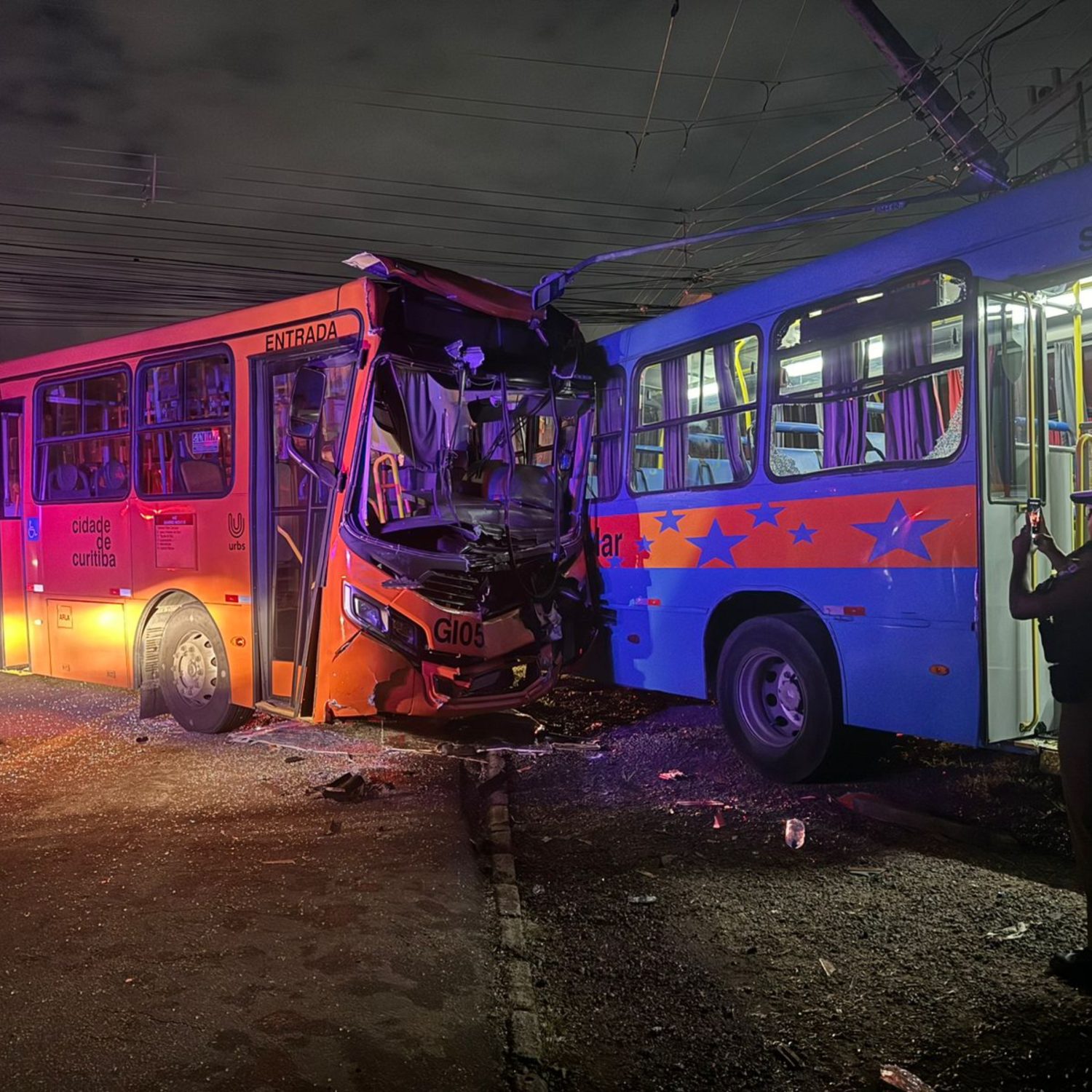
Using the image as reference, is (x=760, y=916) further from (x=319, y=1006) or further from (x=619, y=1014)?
(x=319, y=1006)

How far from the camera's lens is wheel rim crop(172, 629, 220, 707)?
27.1 ft

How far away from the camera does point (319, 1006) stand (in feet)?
11.7

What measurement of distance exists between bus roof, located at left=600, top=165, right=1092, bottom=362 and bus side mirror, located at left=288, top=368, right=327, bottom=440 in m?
2.98

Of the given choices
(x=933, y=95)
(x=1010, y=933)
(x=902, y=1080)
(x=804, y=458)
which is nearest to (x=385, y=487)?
(x=804, y=458)

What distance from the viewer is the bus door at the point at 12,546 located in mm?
9977

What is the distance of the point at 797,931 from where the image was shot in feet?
14.3

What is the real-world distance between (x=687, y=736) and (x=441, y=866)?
11.4 ft

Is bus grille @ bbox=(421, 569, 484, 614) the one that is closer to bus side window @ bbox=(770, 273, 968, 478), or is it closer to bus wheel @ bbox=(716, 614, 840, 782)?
bus wheel @ bbox=(716, 614, 840, 782)

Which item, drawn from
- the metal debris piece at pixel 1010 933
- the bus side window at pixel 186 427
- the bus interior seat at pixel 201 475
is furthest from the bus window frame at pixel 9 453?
the metal debris piece at pixel 1010 933

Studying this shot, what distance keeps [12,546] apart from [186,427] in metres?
3.26

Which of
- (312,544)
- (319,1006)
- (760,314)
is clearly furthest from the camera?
(312,544)

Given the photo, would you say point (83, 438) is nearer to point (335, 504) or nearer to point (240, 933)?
point (335, 504)

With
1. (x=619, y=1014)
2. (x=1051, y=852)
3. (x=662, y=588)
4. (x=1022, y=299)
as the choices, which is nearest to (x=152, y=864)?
(x=619, y=1014)

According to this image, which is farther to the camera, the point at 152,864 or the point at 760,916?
the point at 152,864
